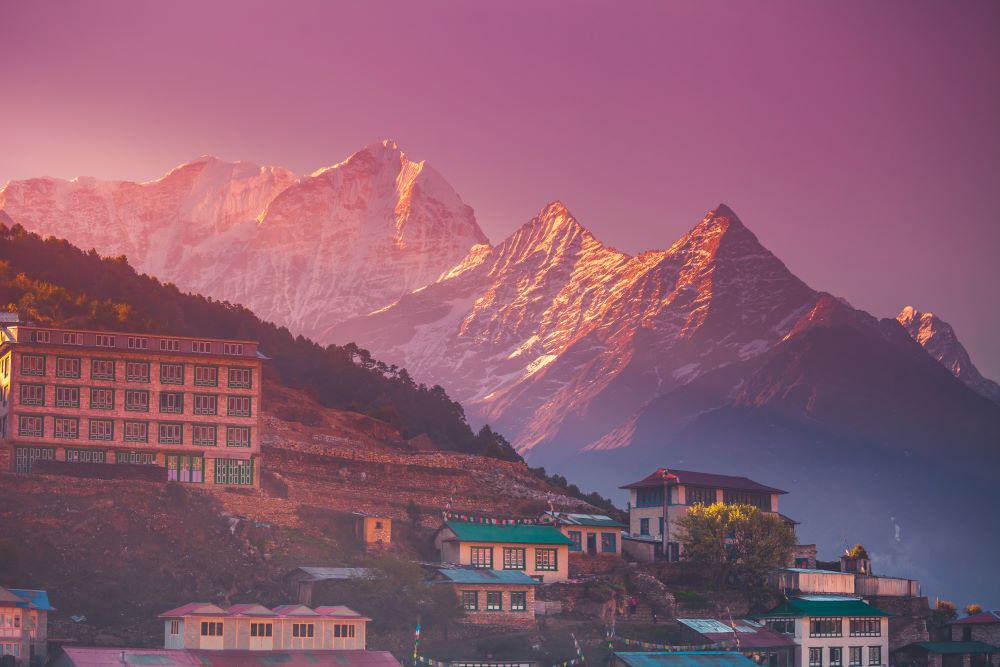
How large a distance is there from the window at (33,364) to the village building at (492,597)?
1060 inches

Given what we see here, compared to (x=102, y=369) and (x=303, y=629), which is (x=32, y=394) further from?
(x=303, y=629)

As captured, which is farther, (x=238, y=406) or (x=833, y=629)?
(x=238, y=406)

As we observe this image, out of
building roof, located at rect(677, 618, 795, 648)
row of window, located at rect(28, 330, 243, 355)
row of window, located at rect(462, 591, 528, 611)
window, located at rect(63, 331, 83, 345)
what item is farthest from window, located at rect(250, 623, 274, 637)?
window, located at rect(63, 331, 83, 345)

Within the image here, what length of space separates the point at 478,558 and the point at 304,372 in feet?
195

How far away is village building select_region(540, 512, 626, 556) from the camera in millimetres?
105125

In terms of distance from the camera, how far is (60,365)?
96562mm

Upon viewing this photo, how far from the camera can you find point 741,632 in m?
93.8

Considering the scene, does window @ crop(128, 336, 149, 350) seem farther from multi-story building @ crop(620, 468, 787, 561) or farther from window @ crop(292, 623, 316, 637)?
multi-story building @ crop(620, 468, 787, 561)

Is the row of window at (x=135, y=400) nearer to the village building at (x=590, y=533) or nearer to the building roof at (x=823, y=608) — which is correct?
the village building at (x=590, y=533)

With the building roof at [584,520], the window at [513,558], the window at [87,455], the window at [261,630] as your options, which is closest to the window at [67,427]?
the window at [87,455]

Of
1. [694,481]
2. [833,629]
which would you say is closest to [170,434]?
[694,481]

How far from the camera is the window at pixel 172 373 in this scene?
99000 millimetres

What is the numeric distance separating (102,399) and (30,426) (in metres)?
4.67

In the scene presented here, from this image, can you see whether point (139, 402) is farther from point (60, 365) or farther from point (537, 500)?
point (537, 500)
